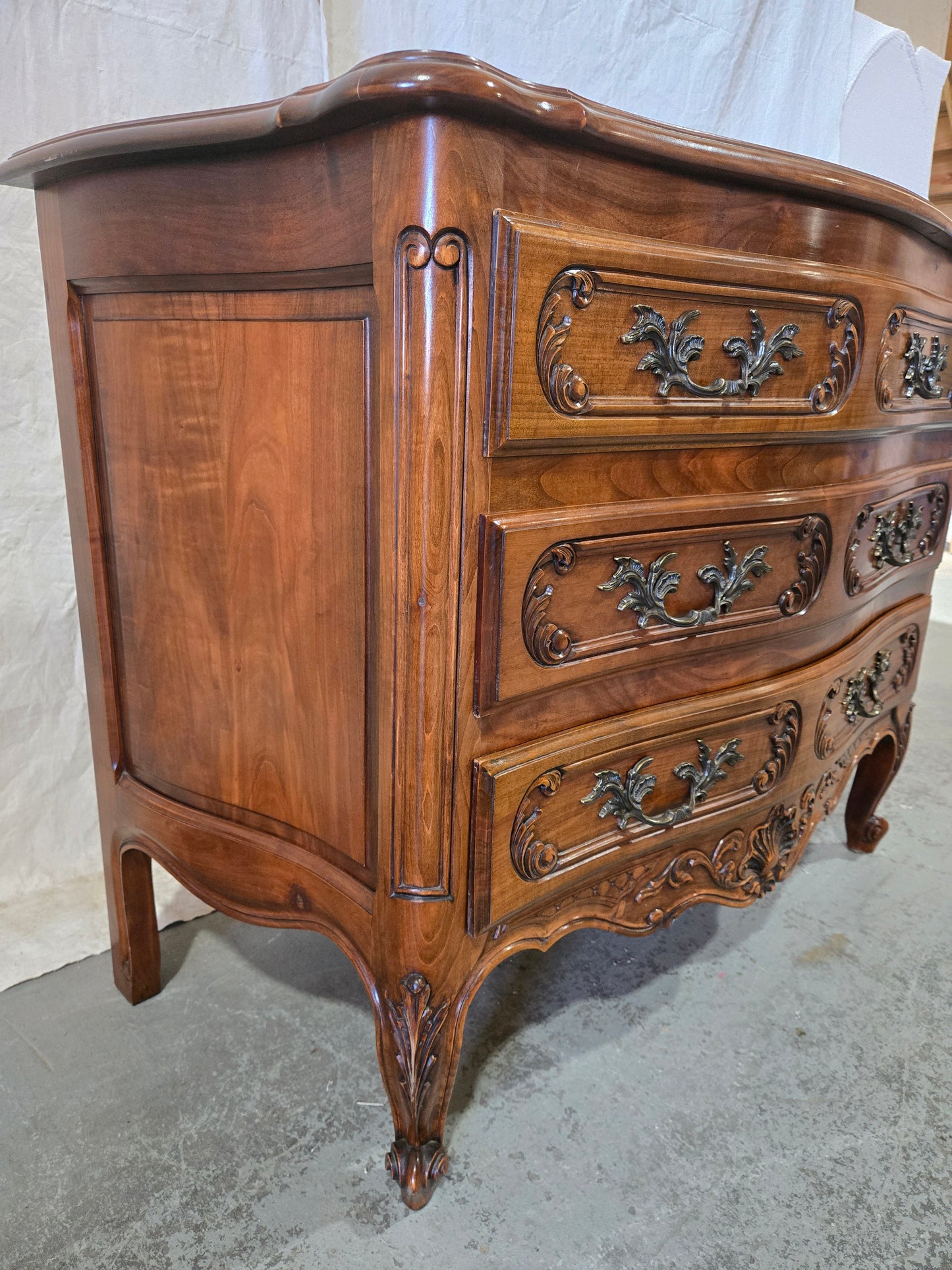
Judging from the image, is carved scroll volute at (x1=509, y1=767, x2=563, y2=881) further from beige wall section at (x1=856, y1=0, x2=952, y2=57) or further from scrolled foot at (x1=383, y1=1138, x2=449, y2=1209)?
beige wall section at (x1=856, y1=0, x2=952, y2=57)

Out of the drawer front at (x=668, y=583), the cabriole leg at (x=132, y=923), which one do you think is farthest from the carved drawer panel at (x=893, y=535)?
the cabriole leg at (x=132, y=923)

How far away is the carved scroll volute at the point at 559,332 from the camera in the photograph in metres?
0.66

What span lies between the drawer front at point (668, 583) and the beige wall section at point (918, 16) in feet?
5.38

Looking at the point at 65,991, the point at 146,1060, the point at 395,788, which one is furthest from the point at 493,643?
the point at 65,991

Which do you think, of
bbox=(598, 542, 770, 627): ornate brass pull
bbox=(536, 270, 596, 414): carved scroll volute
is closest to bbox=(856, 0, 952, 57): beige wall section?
bbox=(598, 542, 770, 627): ornate brass pull

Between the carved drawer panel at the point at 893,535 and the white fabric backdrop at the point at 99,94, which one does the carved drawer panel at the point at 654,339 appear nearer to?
the carved drawer panel at the point at 893,535

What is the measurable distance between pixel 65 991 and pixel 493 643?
0.85 m

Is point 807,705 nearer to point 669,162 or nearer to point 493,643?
point 493,643

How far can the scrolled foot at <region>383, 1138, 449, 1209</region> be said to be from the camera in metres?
0.86

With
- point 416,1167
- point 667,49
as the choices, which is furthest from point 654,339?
point 667,49

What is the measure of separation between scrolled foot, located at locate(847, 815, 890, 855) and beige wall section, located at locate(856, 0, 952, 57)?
1735 millimetres

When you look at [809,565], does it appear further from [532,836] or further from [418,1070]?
[418,1070]

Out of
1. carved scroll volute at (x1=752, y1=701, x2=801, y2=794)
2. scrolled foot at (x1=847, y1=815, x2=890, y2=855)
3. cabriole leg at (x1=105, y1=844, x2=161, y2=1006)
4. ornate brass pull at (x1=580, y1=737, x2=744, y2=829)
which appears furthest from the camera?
scrolled foot at (x1=847, y1=815, x2=890, y2=855)

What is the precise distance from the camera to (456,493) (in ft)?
2.19
